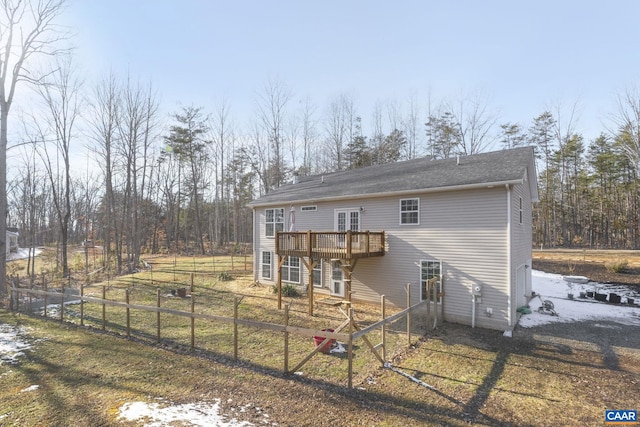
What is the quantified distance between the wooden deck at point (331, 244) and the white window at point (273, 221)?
317 centimetres

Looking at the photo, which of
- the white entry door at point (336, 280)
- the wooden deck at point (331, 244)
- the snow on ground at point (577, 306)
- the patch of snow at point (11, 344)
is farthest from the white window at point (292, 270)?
the patch of snow at point (11, 344)

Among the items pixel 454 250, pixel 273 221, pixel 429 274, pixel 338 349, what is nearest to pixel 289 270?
pixel 273 221

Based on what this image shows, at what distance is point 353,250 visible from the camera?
11.3 meters

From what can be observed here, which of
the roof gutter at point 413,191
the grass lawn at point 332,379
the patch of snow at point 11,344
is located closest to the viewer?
the grass lawn at point 332,379

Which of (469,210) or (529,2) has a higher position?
(529,2)

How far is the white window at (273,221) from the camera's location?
1608 centimetres

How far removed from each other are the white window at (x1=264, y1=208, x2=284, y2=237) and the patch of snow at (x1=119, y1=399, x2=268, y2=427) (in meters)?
11.2

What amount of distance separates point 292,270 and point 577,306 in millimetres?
12572

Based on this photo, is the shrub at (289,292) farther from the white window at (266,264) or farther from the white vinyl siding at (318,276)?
the white window at (266,264)

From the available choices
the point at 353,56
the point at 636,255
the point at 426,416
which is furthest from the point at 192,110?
the point at 636,255

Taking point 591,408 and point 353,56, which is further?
point 353,56

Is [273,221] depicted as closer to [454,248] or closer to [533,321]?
[454,248]

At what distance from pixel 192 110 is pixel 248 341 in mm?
30420

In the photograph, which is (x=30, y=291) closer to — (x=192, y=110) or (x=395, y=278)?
(x=395, y=278)
